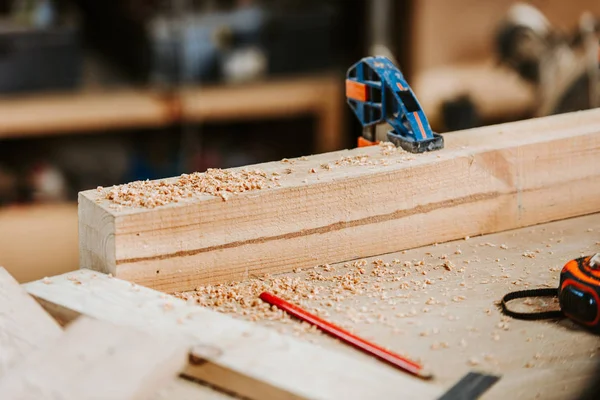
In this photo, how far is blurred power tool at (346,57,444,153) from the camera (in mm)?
1175

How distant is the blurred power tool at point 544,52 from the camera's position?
2.60 metres

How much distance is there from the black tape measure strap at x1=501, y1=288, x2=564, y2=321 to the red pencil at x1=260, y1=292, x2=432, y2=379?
0.18 m

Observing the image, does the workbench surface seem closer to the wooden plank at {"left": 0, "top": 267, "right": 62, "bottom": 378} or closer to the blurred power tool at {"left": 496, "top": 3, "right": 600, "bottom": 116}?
the wooden plank at {"left": 0, "top": 267, "right": 62, "bottom": 378}

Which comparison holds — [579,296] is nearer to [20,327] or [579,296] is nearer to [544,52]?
[20,327]

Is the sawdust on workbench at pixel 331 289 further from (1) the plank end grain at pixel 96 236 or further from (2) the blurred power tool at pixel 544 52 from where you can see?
(2) the blurred power tool at pixel 544 52

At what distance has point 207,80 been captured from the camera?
3.09 meters

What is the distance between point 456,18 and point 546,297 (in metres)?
2.67

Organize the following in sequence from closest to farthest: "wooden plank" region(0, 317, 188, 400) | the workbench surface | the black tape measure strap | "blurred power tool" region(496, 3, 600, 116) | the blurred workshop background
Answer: "wooden plank" region(0, 317, 188, 400), the workbench surface, the black tape measure strap, "blurred power tool" region(496, 3, 600, 116), the blurred workshop background

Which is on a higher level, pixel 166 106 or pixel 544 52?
pixel 544 52

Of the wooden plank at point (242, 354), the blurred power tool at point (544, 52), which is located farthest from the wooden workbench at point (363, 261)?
the blurred power tool at point (544, 52)

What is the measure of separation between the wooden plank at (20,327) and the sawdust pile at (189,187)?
18 cm

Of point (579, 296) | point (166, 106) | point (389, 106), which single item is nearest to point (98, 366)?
point (579, 296)

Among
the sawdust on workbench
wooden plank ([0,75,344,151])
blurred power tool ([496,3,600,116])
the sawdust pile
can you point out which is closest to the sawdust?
the sawdust on workbench

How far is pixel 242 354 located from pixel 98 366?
0.44 feet
